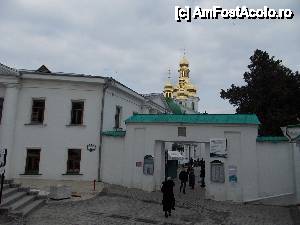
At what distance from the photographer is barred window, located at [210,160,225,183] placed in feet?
61.0

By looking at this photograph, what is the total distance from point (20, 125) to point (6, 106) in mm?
1602

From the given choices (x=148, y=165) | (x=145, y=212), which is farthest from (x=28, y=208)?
(x=148, y=165)

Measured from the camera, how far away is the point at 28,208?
13.9 meters

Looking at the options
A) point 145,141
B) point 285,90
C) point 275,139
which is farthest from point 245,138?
point 285,90

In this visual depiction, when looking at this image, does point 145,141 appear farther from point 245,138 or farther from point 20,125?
point 20,125

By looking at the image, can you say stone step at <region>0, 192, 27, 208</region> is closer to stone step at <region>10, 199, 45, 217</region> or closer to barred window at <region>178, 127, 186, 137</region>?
stone step at <region>10, 199, 45, 217</region>

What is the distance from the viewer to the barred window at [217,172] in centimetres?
1859

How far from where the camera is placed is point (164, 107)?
39219mm

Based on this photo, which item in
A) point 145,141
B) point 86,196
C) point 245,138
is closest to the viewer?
point 86,196

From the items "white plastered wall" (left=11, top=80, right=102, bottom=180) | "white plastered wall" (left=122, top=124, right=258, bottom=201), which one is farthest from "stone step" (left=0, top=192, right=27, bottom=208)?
"white plastered wall" (left=122, top=124, right=258, bottom=201)

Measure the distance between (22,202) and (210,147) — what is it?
411 inches

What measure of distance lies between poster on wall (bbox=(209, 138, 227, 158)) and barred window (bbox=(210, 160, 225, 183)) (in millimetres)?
426

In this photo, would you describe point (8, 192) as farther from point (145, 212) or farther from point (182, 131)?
point (182, 131)

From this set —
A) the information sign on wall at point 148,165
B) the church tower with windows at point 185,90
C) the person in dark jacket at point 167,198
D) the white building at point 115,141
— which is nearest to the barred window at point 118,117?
the white building at point 115,141
